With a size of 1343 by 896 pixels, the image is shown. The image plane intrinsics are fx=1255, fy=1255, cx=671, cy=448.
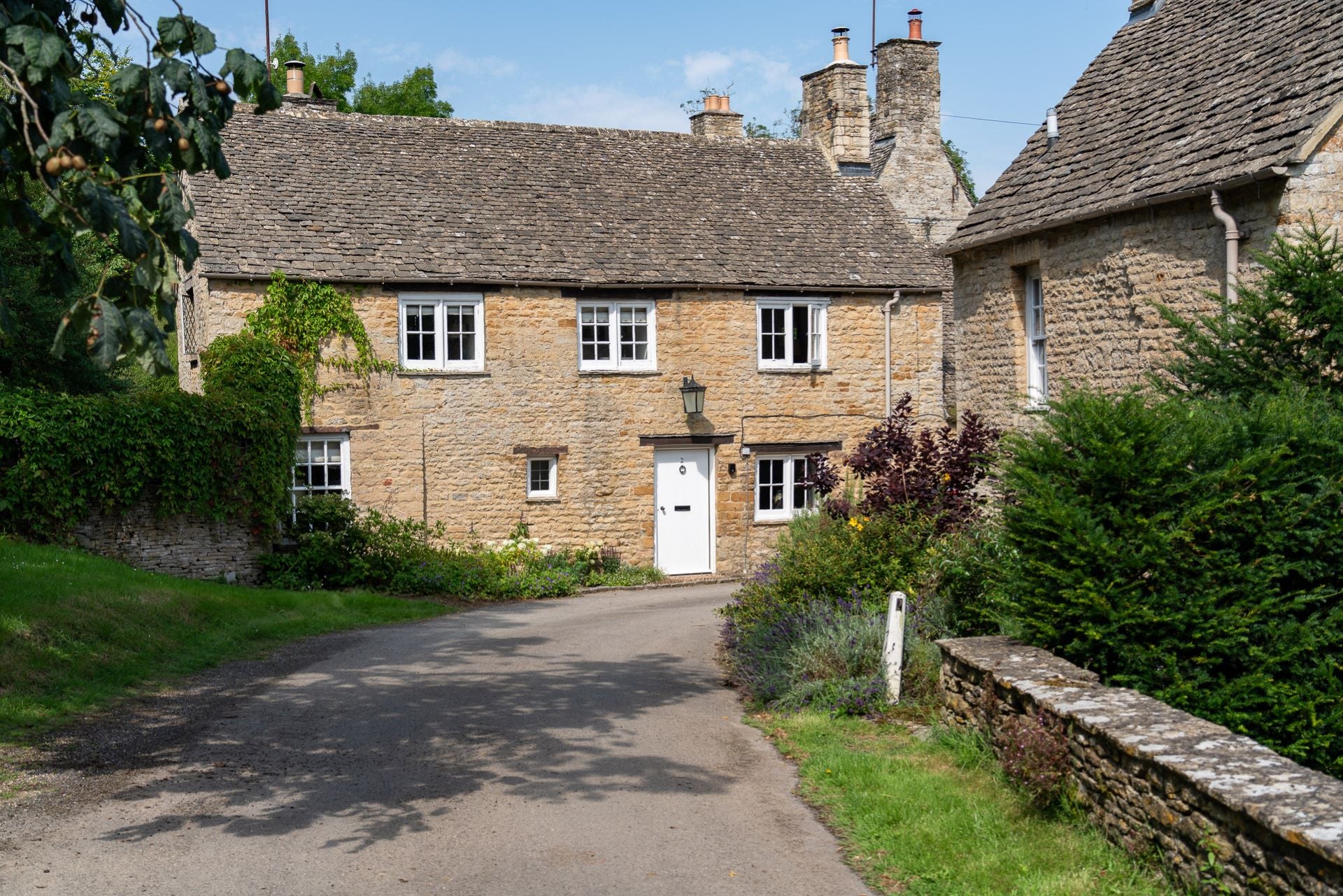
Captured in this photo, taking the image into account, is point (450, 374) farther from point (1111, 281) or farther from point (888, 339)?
point (1111, 281)

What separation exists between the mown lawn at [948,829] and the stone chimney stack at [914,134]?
90.4 feet

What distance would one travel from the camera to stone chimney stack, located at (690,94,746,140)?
29.1 meters

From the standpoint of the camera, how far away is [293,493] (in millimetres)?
21609

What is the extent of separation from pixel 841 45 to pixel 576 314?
10.1 meters

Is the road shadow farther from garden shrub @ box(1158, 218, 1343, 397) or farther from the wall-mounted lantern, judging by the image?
the wall-mounted lantern

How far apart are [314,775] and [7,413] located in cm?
1082

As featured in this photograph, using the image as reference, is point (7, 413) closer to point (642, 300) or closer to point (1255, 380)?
point (642, 300)

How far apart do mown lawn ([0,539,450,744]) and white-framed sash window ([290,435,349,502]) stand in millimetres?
3482

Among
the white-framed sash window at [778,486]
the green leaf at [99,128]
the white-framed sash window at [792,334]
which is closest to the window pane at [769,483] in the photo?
the white-framed sash window at [778,486]

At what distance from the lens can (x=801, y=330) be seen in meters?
25.2

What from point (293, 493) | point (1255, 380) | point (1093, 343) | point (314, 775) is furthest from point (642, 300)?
point (314, 775)

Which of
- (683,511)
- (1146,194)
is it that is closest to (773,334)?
(683,511)

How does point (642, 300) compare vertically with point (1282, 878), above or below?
above

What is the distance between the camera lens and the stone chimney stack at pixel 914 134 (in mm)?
34031
